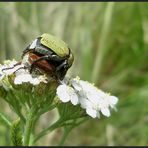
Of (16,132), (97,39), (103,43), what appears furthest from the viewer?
(97,39)

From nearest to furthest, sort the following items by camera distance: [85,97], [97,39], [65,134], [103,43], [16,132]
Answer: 1. [16,132]
2. [85,97]
3. [65,134]
4. [103,43]
5. [97,39]

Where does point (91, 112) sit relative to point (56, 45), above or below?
below

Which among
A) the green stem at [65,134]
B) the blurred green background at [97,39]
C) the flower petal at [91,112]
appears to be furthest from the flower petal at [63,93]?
the blurred green background at [97,39]

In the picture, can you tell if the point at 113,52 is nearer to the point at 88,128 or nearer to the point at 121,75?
the point at 121,75

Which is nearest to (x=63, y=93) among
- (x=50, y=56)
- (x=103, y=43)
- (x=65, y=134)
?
(x=50, y=56)

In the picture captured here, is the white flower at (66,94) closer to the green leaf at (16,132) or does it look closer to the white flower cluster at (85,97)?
the white flower cluster at (85,97)

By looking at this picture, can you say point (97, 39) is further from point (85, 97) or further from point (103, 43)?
point (85, 97)

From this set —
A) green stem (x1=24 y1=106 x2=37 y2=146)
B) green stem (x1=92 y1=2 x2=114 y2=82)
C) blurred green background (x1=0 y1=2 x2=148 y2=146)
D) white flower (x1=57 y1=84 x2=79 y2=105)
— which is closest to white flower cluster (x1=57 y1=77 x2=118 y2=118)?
white flower (x1=57 y1=84 x2=79 y2=105)
